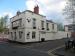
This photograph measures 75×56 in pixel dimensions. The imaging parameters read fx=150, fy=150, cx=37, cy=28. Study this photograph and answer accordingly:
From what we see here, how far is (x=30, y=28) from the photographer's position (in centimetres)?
3588

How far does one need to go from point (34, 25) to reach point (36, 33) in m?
2.08

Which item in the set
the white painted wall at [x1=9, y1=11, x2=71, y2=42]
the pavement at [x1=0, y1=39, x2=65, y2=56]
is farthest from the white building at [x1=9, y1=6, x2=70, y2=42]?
the pavement at [x1=0, y1=39, x2=65, y2=56]

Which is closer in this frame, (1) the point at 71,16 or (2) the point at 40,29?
(1) the point at 71,16

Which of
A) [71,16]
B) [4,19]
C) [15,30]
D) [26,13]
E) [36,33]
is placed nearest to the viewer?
[71,16]

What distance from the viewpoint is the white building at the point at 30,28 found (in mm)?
35156

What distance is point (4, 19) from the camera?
3666 inches

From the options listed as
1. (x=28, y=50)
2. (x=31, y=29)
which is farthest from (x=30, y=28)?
(x=28, y=50)

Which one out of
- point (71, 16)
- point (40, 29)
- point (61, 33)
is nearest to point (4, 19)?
point (61, 33)

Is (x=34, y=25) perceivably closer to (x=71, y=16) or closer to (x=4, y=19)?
(x=71, y=16)

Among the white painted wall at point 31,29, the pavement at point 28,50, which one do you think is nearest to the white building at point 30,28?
Answer: the white painted wall at point 31,29

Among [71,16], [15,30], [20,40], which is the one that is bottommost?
[20,40]

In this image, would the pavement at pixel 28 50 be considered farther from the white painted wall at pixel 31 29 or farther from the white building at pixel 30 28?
the white building at pixel 30 28

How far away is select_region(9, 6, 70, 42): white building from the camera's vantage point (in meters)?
35.2

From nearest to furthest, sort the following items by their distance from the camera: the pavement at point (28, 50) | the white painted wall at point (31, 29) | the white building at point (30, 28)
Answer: the pavement at point (28, 50), the white painted wall at point (31, 29), the white building at point (30, 28)
